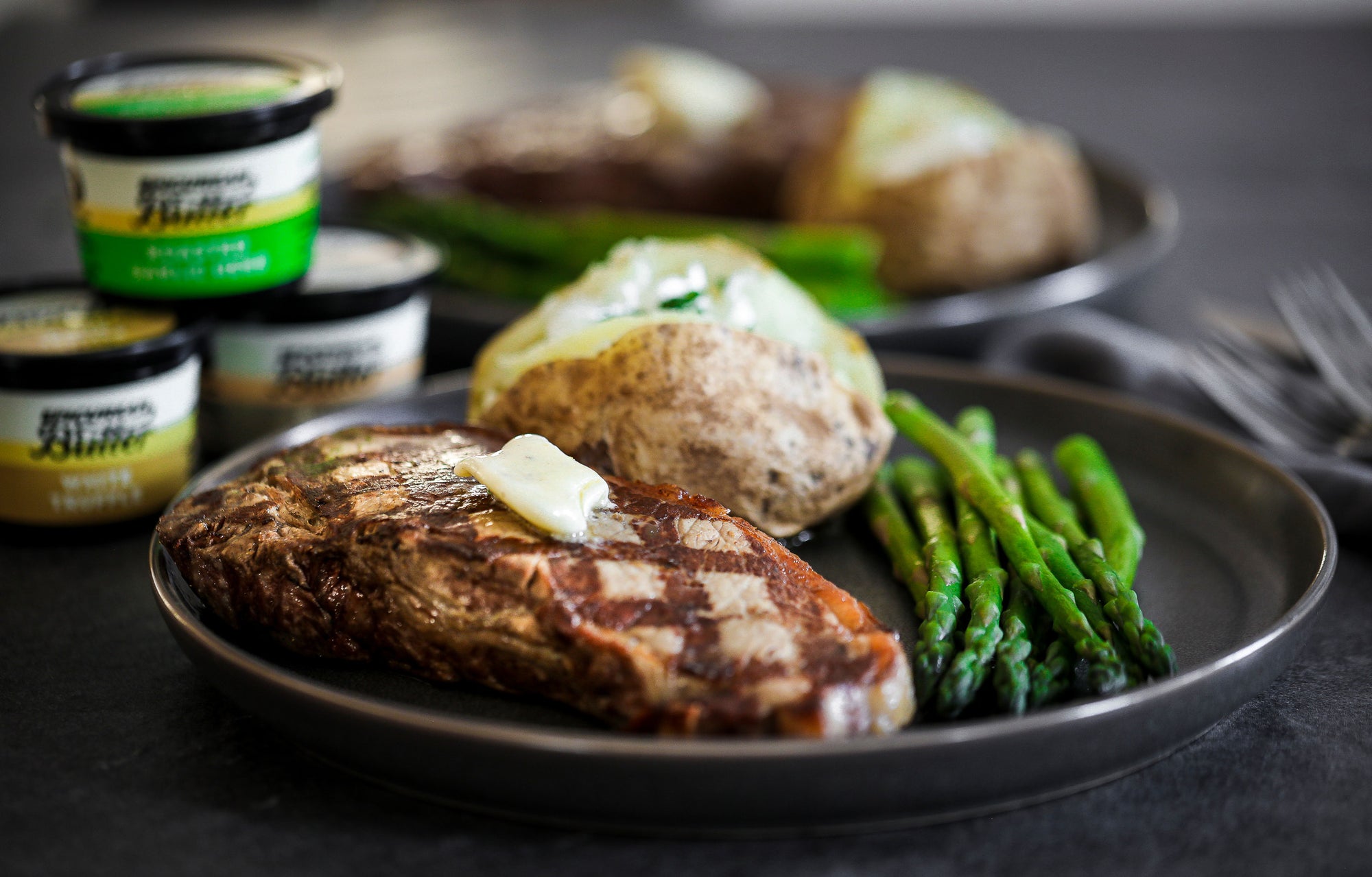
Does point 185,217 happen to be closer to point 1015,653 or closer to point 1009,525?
point 1009,525

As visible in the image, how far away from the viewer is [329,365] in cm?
319

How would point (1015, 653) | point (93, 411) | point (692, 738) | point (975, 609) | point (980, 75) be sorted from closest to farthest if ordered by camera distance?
point (692, 738), point (1015, 653), point (975, 609), point (93, 411), point (980, 75)

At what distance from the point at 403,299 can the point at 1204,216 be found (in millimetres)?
3662

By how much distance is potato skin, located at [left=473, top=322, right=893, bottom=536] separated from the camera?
2.50 metres

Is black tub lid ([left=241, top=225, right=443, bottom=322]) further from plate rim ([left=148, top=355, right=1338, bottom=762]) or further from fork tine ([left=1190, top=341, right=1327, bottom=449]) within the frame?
fork tine ([left=1190, top=341, right=1327, bottom=449])

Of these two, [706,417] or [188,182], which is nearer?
[706,417]

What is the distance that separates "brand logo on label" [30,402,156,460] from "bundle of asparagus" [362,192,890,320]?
5.19 feet

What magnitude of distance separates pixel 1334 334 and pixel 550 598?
247 cm

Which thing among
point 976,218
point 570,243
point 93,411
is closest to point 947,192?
point 976,218

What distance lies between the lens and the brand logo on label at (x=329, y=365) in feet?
10.4

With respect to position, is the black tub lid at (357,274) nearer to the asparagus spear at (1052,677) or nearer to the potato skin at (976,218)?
the potato skin at (976,218)

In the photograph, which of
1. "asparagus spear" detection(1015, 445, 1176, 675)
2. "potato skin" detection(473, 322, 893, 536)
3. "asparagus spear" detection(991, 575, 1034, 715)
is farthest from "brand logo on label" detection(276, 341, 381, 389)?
"asparagus spear" detection(991, 575, 1034, 715)

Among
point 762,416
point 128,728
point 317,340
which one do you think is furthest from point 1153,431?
point 128,728

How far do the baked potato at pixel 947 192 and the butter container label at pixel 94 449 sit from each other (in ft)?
7.79
